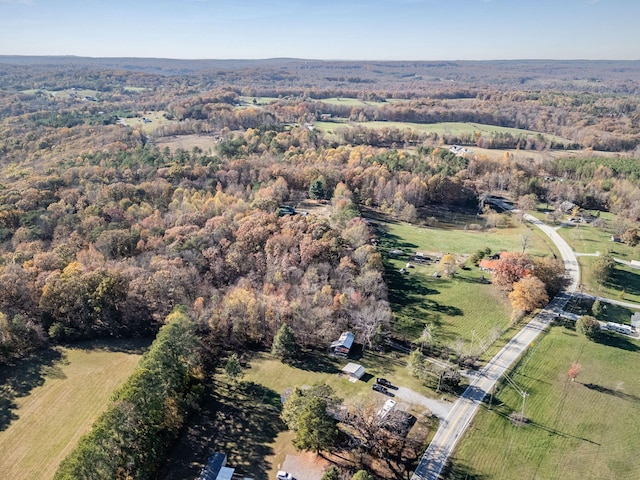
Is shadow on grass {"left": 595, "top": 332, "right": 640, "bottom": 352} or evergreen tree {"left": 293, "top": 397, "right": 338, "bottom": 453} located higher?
evergreen tree {"left": 293, "top": 397, "right": 338, "bottom": 453}

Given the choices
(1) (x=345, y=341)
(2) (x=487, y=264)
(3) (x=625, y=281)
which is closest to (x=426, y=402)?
(1) (x=345, y=341)

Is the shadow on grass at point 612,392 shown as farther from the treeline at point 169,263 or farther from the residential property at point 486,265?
the residential property at point 486,265

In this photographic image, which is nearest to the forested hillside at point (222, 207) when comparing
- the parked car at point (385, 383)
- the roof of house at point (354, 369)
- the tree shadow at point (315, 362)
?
the tree shadow at point (315, 362)

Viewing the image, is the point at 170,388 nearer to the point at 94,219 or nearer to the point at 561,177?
the point at 94,219

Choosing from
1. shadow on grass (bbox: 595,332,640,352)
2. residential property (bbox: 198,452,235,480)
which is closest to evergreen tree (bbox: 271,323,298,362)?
residential property (bbox: 198,452,235,480)

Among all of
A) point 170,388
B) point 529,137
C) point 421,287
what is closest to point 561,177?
point 529,137

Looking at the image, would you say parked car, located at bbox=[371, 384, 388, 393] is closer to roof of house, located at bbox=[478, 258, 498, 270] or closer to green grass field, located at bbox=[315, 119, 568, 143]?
roof of house, located at bbox=[478, 258, 498, 270]

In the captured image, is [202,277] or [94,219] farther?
[94,219]
